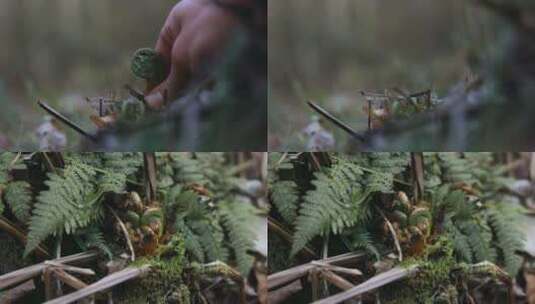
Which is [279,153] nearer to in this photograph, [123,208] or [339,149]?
[339,149]

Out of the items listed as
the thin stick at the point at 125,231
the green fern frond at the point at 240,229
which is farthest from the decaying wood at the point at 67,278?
the green fern frond at the point at 240,229

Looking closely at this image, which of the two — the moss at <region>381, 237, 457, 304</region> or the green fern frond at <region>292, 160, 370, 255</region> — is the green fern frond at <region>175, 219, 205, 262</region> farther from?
the moss at <region>381, 237, 457, 304</region>

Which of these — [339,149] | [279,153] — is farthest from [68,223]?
[339,149]

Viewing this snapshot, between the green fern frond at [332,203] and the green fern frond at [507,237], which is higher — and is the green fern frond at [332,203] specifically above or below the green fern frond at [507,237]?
above

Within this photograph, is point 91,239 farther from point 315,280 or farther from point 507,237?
point 507,237

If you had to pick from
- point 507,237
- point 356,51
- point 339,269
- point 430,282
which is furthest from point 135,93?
point 507,237

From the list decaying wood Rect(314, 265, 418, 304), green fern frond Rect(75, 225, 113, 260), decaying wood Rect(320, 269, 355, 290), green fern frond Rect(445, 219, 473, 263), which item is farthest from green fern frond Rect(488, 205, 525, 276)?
green fern frond Rect(75, 225, 113, 260)

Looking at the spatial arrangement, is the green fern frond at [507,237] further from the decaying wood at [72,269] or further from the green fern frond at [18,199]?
the green fern frond at [18,199]
